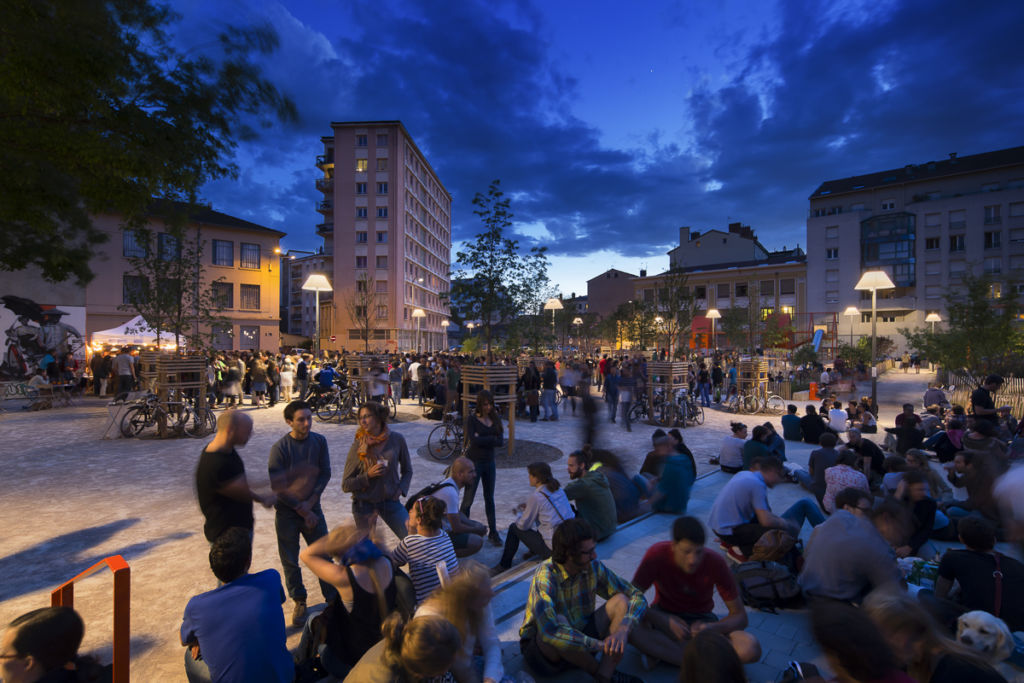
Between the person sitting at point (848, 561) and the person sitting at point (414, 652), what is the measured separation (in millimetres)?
3419

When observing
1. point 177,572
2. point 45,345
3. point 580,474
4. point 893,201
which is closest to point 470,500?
point 580,474

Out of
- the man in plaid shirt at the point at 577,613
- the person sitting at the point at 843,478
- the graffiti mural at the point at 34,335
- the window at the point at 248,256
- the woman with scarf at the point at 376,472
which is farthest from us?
the window at the point at 248,256

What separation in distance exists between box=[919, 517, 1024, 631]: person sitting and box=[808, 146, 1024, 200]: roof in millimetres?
65878

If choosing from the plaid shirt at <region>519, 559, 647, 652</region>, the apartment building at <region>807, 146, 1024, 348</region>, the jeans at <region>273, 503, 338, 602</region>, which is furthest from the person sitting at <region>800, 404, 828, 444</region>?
the apartment building at <region>807, 146, 1024, 348</region>

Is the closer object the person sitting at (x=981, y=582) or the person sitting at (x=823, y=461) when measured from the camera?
the person sitting at (x=981, y=582)

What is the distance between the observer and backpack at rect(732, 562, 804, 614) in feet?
15.1

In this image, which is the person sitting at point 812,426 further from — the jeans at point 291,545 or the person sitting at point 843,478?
the jeans at point 291,545

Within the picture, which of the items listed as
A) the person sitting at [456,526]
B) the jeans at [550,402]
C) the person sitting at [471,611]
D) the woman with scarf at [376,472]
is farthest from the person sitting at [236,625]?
the jeans at [550,402]

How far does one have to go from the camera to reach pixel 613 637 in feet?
11.1

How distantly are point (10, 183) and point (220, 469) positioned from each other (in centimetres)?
330

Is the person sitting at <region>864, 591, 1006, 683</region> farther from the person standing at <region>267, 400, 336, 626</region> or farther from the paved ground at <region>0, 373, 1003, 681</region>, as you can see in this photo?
the person standing at <region>267, 400, 336, 626</region>

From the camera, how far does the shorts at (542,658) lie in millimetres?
3570

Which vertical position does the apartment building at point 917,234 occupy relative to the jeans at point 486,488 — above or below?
above

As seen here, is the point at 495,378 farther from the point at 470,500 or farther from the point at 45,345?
the point at 45,345
